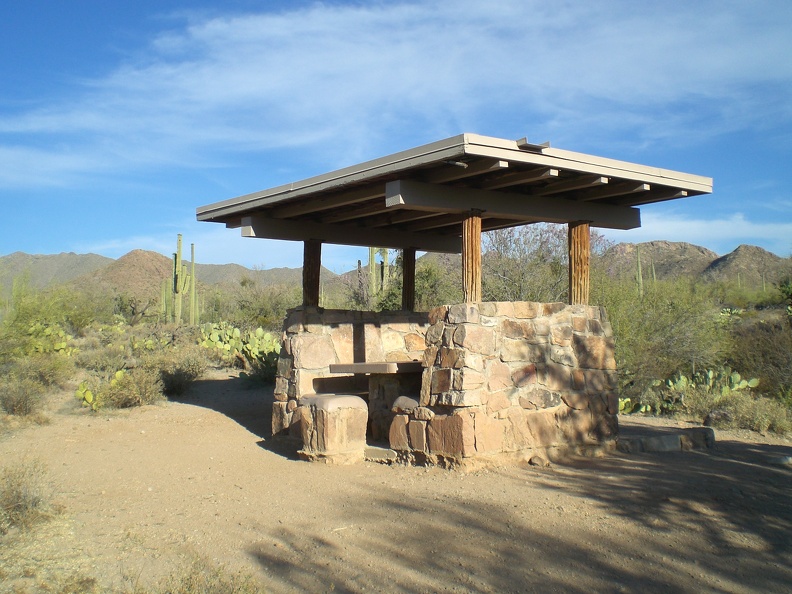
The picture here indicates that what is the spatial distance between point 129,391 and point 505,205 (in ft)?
23.7

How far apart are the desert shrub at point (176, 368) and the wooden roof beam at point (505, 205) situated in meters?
7.28

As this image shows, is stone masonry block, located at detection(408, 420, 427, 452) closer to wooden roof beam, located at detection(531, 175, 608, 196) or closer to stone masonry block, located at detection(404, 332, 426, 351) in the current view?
wooden roof beam, located at detection(531, 175, 608, 196)

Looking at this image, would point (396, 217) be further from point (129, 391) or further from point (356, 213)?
point (129, 391)

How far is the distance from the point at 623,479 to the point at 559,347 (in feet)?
5.35

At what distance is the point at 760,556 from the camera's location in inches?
183

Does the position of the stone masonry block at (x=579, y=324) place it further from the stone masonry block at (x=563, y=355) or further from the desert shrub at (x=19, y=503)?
the desert shrub at (x=19, y=503)

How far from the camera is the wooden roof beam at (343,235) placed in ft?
30.0

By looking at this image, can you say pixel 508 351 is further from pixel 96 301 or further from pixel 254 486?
pixel 96 301

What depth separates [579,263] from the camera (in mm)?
8352

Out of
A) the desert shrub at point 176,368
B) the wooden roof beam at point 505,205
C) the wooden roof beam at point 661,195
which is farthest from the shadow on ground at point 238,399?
the wooden roof beam at point 661,195

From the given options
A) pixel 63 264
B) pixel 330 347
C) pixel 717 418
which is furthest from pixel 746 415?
pixel 63 264

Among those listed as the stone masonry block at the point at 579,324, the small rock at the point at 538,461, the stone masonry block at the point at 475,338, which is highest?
the stone masonry block at the point at 579,324

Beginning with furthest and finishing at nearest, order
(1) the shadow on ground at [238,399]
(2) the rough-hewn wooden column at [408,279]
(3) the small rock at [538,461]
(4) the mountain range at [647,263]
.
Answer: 1. (4) the mountain range at [647,263]
2. (2) the rough-hewn wooden column at [408,279]
3. (1) the shadow on ground at [238,399]
4. (3) the small rock at [538,461]

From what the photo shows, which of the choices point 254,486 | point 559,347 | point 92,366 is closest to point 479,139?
point 559,347
